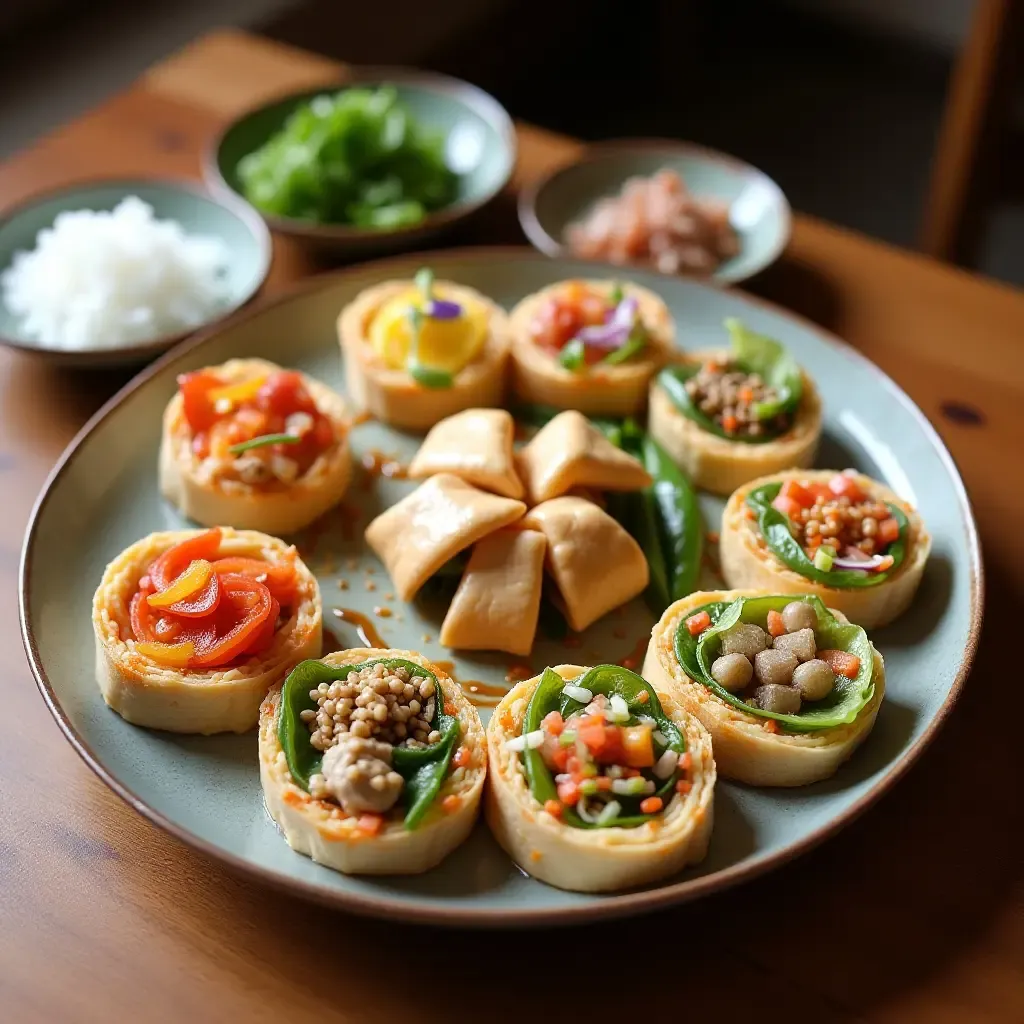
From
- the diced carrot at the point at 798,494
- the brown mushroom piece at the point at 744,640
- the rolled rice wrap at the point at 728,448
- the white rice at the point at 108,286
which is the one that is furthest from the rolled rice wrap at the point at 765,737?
the white rice at the point at 108,286

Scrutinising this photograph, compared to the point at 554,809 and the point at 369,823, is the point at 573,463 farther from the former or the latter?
the point at 369,823

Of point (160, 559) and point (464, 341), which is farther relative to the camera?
point (464, 341)

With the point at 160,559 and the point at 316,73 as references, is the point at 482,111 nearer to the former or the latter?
the point at 316,73

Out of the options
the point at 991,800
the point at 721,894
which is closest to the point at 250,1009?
the point at 721,894

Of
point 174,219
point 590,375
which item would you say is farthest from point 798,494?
point 174,219

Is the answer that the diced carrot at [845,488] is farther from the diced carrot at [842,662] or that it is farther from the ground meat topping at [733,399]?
the diced carrot at [842,662]

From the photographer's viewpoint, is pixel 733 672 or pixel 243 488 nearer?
pixel 733 672
